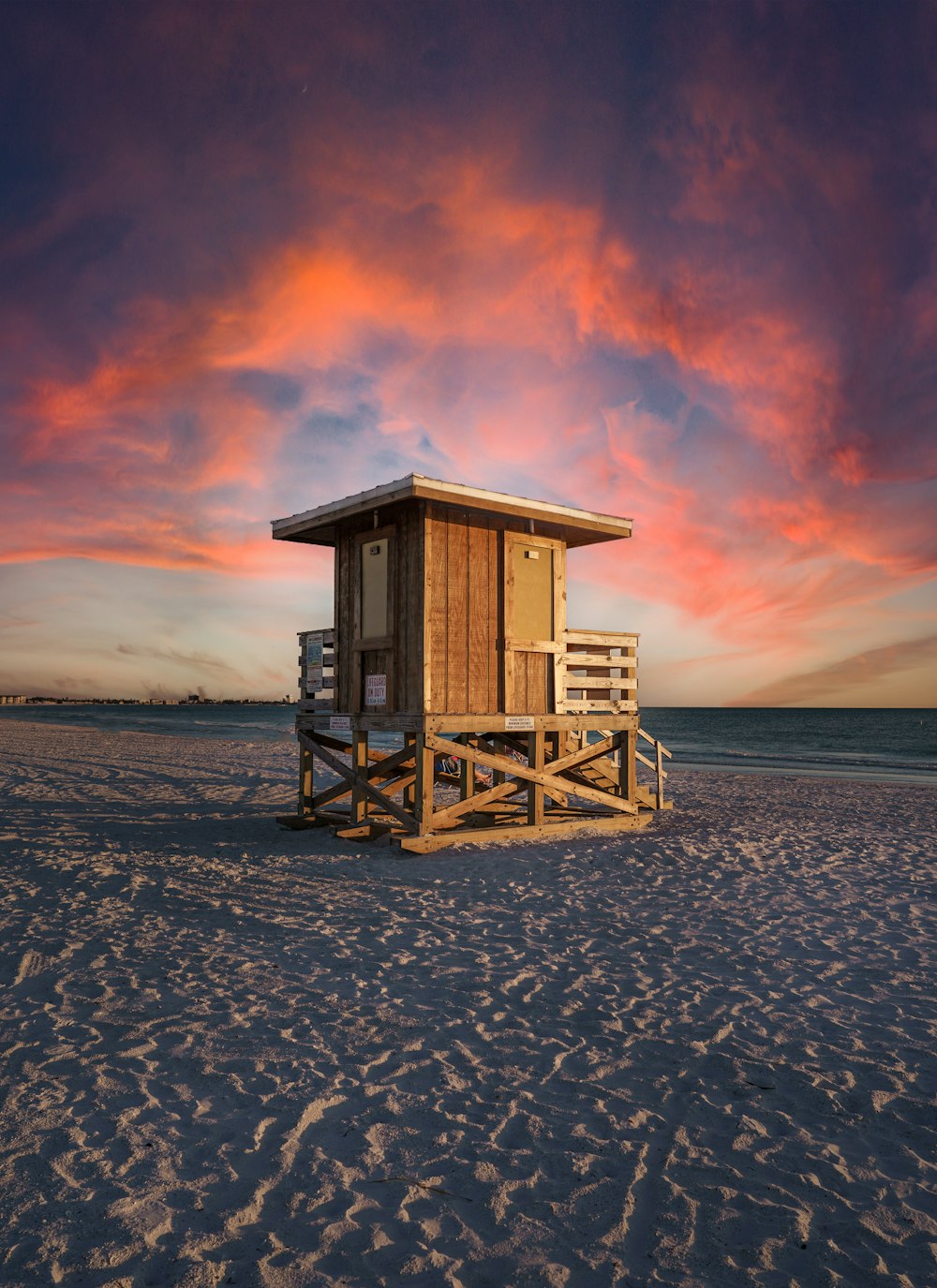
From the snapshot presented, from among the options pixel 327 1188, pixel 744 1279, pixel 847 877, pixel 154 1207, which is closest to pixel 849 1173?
pixel 744 1279

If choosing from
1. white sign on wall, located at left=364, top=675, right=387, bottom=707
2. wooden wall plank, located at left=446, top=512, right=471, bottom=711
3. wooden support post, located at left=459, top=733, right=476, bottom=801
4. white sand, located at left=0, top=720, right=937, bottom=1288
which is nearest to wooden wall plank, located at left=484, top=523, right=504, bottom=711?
wooden wall plank, located at left=446, top=512, right=471, bottom=711

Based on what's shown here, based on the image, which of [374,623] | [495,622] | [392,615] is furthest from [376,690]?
[495,622]

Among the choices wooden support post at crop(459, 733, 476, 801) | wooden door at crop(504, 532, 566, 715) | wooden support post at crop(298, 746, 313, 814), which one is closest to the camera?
wooden door at crop(504, 532, 566, 715)

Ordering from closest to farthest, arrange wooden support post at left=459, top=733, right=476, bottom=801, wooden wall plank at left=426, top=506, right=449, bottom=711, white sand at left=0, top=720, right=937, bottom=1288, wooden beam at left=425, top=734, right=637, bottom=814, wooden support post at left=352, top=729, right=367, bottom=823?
1. white sand at left=0, top=720, right=937, bottom=1288
2. wooden wall plank at left=426, top=506, right=449, bottom=711
3. wooden beam at left=425, top=734, right=637, bottom=814
4. wooden support post at left=352, top=729, right=367, bottom=823
5. wooden support post at left=459, top=733, right=476, bottom=801

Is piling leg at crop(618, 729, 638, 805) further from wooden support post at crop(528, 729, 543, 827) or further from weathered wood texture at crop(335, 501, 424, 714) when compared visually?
weathered wood texture at crop(335, 501, 424, 714)

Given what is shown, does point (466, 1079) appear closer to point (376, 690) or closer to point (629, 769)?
point (376, 690)

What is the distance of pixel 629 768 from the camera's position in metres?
14.9

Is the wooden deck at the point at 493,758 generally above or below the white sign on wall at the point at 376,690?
below

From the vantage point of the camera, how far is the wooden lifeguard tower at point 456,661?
12.1 meters

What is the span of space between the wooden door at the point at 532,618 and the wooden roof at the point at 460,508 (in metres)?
0.44

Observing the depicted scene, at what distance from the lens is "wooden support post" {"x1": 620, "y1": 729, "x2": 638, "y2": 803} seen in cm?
1482

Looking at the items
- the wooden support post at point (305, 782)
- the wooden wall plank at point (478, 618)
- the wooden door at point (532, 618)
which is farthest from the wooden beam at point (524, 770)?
the wooden support post at point (305, 782)

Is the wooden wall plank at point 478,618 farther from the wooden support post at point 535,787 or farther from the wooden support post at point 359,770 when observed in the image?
the wooden support post at point 359,770

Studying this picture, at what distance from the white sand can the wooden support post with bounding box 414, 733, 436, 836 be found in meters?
1.51
